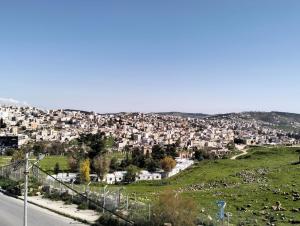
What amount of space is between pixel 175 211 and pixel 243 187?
140 ft

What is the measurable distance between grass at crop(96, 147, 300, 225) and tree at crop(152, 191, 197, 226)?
11.1 feet

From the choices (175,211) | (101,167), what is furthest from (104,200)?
(101,167)

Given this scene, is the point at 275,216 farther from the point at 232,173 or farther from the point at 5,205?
the point at 232,173

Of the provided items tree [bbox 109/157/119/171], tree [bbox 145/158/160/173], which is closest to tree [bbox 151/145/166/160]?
tree [bbox 145/158/160/173]

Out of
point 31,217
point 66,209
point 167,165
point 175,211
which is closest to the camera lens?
point 175,211

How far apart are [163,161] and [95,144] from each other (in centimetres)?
1446

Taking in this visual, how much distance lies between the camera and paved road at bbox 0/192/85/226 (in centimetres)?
2741

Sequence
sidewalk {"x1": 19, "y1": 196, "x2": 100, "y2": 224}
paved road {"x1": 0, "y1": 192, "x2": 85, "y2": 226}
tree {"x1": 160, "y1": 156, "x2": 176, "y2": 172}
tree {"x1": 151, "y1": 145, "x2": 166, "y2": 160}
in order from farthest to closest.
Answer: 1. tree {"x1": 151, "y1": 145, "x2": 166, "y2": 160}
2. tree {"x1": 160, "y1": 156, "x2": 176, "y2": 172}
3. sidewalk {"x1": 19, "y1": 196, "x2": 100, "y2": 224}
4. paved road {"x1": 0, "y1": 192, "x2": 85, "y2": 226}

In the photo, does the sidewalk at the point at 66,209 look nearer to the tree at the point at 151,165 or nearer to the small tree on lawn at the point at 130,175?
the small tree on lawn at the point at 130,175

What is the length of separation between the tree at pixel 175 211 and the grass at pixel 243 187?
3.39 meters

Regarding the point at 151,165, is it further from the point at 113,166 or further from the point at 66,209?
the point at 66,209

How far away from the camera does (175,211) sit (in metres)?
22.3

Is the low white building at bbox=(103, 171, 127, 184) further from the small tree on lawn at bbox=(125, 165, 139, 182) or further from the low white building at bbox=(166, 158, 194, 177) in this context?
the low white building at bbox=(166, 158, 194, 177)

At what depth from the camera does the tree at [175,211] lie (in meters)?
22.2
